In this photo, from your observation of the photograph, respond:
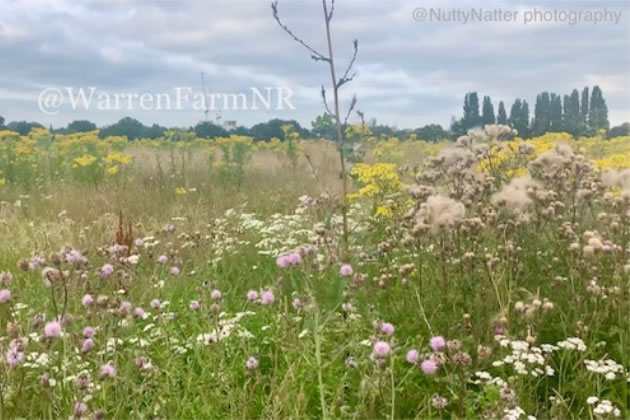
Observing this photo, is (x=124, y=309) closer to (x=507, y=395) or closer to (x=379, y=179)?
(x=507, y=395)

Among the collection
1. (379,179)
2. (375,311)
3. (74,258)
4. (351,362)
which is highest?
(379,179)

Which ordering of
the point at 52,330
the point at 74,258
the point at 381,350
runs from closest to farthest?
the point at 381,350 < the point at 52,330 < the point at 74,258

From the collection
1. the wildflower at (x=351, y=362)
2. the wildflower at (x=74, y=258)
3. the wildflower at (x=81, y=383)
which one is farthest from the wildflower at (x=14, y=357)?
the wildflower at (x=351, y=362)

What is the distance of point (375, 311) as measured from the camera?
2252 mm

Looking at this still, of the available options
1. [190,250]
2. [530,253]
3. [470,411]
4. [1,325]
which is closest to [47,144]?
[190,250]

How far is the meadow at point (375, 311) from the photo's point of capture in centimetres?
196

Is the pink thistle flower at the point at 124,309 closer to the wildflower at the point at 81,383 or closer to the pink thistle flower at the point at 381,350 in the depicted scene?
the wildflower at the point at 81,383

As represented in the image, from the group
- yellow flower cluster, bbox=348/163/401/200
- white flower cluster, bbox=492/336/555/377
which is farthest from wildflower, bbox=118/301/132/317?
yellow flower cluster, bbox=348/163/401/200

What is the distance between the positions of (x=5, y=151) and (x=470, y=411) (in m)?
8.34

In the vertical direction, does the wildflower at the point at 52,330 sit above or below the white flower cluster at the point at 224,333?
above

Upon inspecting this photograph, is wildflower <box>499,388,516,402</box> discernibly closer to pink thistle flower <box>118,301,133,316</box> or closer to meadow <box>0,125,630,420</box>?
meadow <box>0,125,630,420</box>

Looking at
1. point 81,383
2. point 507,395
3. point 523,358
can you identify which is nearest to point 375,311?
point 523,358

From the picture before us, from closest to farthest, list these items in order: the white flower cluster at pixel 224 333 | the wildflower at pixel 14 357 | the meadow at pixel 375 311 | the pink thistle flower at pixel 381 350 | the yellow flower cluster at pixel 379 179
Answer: the pink thistle flower at pixel 381 350
the wildflower at pixel 14 357
the meadow at pixel 375 311
the white flower cluster at pixel 224 333
the yellow flower cluster at pixel 379 179

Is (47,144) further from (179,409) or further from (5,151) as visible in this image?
(179,409)
